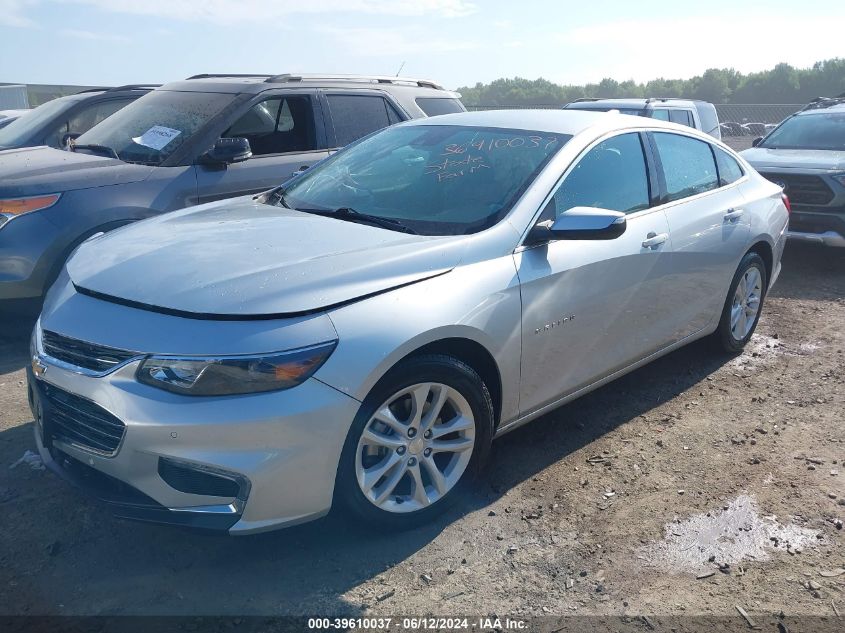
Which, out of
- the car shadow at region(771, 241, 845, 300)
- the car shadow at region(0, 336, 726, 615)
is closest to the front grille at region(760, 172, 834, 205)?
the car shadow at region(771, 241, 845, 300)

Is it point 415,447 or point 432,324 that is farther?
point 415,447

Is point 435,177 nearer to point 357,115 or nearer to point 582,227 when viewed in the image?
point 582,227

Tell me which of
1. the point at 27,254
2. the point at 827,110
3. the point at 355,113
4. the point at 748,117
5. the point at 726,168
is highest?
the point at 355,113

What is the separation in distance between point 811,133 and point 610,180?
276 inches

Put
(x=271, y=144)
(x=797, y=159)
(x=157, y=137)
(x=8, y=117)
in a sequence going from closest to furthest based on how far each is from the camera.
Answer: (x=157, y=137) < (x=271, y=144) < (x=797, y=159) < (x=8, y=117)

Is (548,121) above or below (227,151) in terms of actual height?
above

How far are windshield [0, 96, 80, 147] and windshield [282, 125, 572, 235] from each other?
4744 mm

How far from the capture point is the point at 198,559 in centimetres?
310

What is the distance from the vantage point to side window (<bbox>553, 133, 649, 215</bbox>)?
3.94 meters

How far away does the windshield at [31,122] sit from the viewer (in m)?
7.88

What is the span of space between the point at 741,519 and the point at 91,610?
2733 mm

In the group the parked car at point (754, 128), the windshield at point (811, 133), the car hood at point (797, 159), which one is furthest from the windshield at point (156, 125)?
the parked car at point (754, 128)

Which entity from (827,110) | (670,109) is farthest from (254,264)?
→ (670,109)

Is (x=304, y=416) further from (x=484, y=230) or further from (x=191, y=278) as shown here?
(x=484, y=230)
